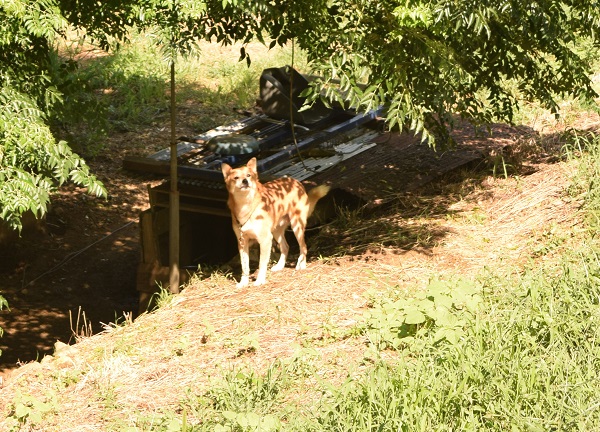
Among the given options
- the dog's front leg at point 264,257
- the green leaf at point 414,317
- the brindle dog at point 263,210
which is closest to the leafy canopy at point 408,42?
the brindle dog at point 263,210

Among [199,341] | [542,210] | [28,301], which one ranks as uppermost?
[542,210]

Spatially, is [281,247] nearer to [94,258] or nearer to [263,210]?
[263,210]

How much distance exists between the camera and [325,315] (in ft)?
25.5

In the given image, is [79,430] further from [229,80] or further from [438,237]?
[229,80]

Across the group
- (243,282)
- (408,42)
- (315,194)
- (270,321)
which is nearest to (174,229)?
(243,282)

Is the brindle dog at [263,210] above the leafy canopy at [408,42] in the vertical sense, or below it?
below

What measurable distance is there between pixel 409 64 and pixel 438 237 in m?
2.15

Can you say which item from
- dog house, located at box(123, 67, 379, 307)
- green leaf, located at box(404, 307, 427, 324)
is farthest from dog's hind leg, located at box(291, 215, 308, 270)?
green leaf, located at box(404, 307, 427, 324)

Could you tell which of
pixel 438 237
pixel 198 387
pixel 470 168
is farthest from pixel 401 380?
pixel 470 168

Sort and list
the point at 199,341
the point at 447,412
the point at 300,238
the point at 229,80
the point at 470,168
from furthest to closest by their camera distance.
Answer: the point at 229,80 < the point at 470,168 < the point at 300,238 < the point at 199,341 < the point at 447,412

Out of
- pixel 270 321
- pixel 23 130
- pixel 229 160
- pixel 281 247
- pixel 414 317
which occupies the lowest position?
pixel 270 321

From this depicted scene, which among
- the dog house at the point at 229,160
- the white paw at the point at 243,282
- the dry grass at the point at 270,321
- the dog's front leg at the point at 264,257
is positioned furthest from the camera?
the dog house at the point at 229,160

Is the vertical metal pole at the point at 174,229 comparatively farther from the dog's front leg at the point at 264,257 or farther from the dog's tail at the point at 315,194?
the dog's tail at the point at 315,194

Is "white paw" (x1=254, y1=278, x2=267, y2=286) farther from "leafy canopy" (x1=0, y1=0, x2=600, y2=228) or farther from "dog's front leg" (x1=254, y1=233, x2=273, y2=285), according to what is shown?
"leafy canopy" (x1=0, y1=0, x2=600, y2=228)
